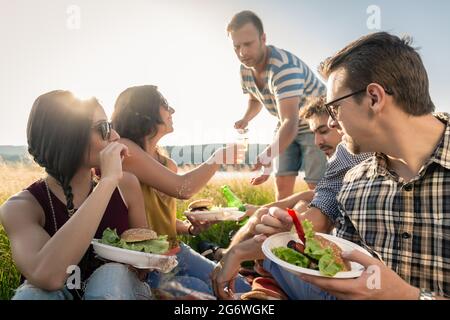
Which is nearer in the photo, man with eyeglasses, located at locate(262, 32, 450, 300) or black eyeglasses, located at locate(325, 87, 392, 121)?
man with eyeglasses, located at locate(262, 32, 450, 300)

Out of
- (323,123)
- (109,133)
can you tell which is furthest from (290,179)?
(109,133)

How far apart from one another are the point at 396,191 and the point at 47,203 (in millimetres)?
2056

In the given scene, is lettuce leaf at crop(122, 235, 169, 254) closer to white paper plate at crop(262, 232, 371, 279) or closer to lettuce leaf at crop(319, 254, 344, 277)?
white paper plate at crop(262, 232, 371, 279)

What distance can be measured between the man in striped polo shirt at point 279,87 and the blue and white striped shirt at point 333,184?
5.20 ft

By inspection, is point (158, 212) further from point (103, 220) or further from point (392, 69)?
point (392, 69)

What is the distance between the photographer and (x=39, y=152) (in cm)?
264

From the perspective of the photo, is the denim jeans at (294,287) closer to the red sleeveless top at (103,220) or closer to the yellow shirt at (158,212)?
the yellow shirt at (158,212)

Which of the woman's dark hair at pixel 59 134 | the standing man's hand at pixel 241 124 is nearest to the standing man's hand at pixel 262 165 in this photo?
the standing man's hand at pixel 241 124

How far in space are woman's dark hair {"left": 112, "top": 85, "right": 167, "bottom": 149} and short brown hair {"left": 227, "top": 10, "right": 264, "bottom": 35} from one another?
A: 188 centimetres

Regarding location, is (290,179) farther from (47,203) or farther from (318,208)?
(47,203)

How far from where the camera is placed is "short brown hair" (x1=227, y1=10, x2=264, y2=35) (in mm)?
5039

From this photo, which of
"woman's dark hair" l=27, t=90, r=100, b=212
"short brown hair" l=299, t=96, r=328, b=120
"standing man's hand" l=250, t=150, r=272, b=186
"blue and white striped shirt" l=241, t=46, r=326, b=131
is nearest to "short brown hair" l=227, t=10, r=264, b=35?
"blue and white striped shirt" l=241, t=46, r=326, b=131

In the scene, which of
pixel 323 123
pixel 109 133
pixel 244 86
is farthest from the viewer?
pixel 244 86

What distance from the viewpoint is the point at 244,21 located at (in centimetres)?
503
